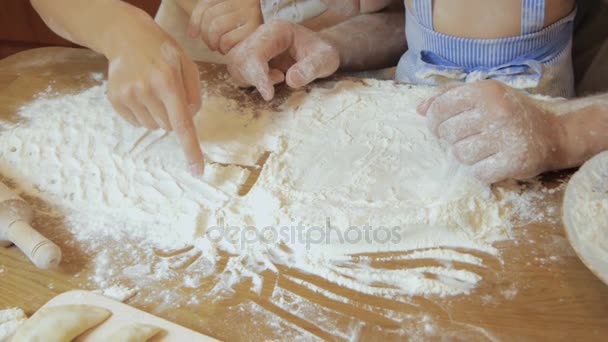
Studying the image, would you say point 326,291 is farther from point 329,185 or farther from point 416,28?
point 416,28

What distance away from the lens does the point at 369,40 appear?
1141 millimetres

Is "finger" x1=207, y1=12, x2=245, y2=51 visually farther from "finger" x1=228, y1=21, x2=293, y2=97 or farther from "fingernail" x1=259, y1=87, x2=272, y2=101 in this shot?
"fingernail" x1=259, y1=87, x2=272, y2=101

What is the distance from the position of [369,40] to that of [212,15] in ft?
1.13

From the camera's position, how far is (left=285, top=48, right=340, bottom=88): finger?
957 millimetres

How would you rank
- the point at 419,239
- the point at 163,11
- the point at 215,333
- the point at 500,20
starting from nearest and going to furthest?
the point at 215,333 → the point at 419,239 → the point at 500,20 → the point at 163,11

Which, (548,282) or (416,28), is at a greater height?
(416,28)

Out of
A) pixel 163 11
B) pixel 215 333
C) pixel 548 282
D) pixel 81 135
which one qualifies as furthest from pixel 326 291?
pixel 163 11

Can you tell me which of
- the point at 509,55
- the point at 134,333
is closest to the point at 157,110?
the point at 134,333

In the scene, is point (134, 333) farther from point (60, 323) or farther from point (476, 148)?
point (476, 148)

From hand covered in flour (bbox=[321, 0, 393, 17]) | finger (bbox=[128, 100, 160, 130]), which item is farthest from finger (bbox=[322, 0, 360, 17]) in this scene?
finger (bbox=[128, 100, 160, 130])

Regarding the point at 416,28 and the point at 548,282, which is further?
the point at 416,28

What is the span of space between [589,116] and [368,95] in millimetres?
368

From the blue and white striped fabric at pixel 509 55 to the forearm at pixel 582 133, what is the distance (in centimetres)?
15

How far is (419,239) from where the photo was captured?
0.70 meters
